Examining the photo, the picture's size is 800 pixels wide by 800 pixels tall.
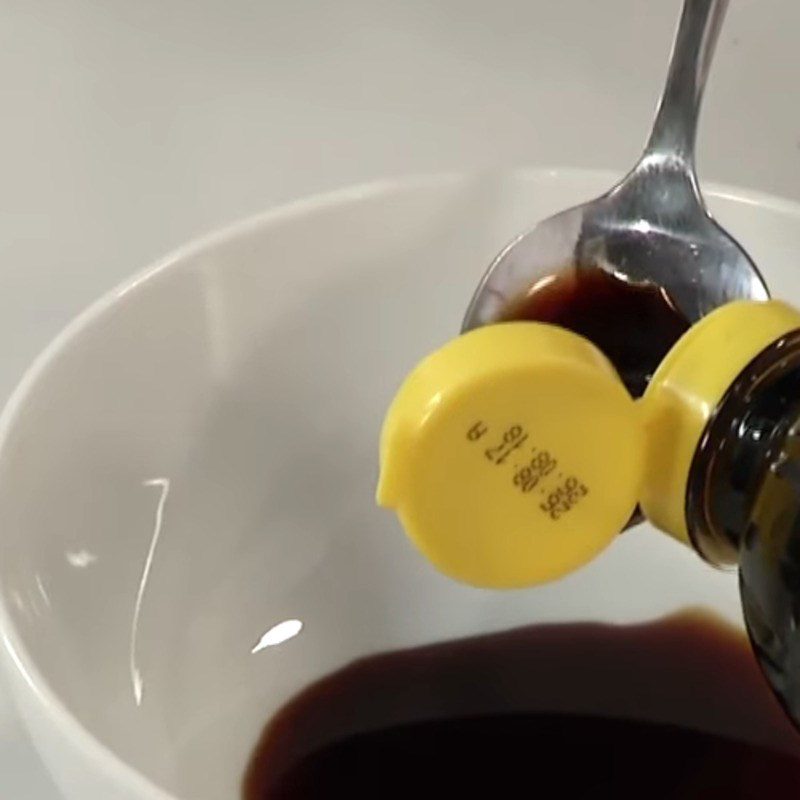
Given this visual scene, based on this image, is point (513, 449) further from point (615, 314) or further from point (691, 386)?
point (615, 314)

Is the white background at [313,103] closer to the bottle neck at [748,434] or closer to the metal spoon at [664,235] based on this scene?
the metal spoon at [664,235]

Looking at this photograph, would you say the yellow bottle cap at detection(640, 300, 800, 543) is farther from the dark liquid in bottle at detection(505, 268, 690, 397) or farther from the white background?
the white background

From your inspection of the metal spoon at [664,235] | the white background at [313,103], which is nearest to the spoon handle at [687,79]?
the metal spoon at [664,235]

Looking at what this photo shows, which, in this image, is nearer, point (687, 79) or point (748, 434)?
point (748, 434)

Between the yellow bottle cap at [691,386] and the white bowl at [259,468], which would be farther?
the white bowl at [259,468]

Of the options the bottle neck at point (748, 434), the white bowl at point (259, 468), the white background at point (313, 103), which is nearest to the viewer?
the bottle neck at point (748, 434)

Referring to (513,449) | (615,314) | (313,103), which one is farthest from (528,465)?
(313,103)
